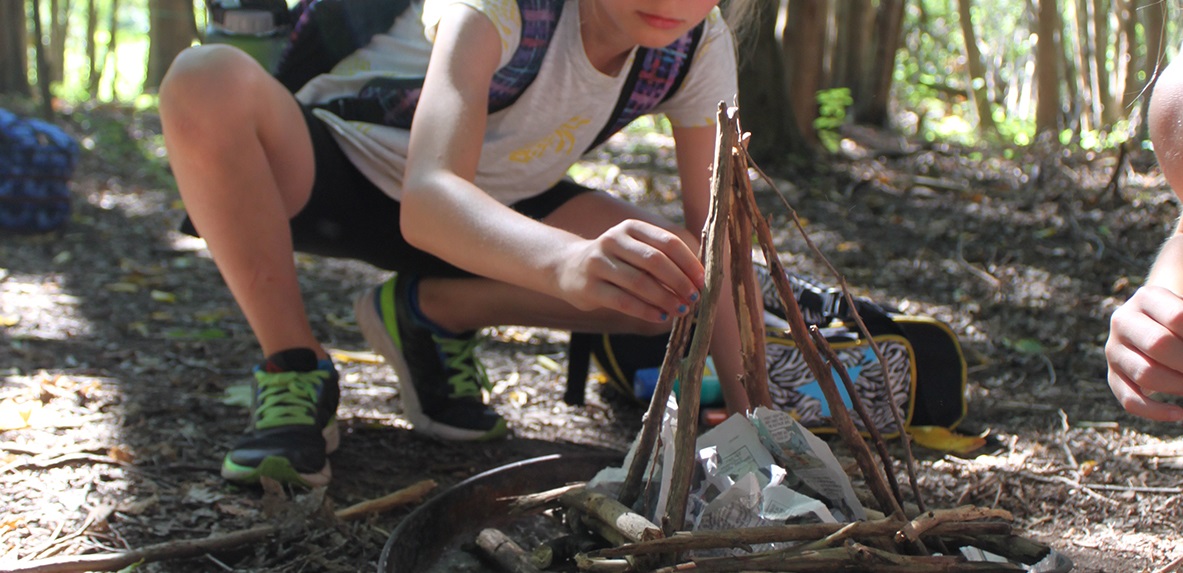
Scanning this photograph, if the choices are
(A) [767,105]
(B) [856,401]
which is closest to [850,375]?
(B) [856,401]

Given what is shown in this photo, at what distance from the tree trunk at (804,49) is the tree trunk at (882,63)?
1.54 metres

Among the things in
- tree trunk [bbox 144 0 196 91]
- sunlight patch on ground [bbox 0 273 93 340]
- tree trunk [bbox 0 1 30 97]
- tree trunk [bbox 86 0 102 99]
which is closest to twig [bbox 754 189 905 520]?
sunlight patch on ground [bbox 0 273 93 340]

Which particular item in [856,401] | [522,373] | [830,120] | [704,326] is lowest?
[522,373]

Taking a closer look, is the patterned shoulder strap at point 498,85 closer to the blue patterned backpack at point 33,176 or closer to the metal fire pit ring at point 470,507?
the metal fire pit ring at point 470,507

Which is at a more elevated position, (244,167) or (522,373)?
(244,167)

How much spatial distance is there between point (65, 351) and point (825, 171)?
12.1 feet

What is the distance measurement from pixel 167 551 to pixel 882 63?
294 inches

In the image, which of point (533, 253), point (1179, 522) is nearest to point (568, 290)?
point (533, 253)

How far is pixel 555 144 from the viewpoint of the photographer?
212 cm

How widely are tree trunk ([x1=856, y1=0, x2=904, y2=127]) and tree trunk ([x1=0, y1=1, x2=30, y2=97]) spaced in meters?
6.78

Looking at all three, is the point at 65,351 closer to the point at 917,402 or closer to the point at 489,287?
the point at 489,287

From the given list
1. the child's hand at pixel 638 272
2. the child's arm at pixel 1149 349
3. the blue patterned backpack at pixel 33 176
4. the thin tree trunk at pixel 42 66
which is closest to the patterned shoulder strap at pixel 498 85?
the child's hand at pixel 638 272

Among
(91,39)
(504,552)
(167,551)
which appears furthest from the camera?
(91,39)

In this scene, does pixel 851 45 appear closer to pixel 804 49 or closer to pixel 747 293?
pixel 804 49
